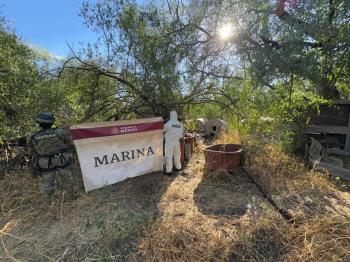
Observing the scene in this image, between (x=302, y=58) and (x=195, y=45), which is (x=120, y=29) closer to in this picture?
(x=195, y=45)

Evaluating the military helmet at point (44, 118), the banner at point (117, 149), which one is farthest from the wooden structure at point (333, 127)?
the military helmet at point (44, 118)

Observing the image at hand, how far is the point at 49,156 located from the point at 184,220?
2270 mm

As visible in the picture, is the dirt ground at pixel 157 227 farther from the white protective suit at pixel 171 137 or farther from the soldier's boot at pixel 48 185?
the white protective suit at pixel 171 137

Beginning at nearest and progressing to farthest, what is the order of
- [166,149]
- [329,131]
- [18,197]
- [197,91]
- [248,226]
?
[248,226] → [18,197] → [166,149] → [197,91] → [329,131]

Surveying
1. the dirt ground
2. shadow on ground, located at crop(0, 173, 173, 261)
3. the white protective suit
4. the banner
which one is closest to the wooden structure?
the dirt ground

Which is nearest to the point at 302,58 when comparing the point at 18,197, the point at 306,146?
A: the point at 306,146

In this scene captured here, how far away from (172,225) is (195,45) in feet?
11.6

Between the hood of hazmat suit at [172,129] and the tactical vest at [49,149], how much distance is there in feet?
5.59

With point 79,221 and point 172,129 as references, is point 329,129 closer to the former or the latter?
point 172,129

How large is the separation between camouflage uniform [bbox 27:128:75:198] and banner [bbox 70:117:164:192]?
35 centimetres

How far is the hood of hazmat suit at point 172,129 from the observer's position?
15.3 ft

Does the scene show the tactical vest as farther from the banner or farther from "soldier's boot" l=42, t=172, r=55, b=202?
the banner

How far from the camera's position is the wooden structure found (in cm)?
609

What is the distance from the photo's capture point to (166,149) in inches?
187
